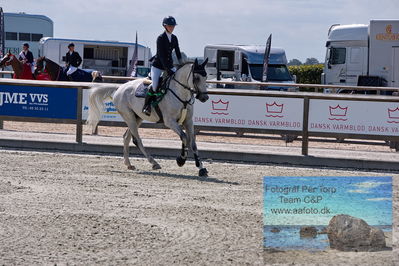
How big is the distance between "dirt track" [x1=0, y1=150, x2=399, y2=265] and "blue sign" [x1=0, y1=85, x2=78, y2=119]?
3225 mm

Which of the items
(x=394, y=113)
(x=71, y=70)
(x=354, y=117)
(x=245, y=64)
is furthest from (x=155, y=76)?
(x=245, y=64)

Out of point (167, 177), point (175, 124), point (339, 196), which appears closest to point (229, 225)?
point (339, 196)

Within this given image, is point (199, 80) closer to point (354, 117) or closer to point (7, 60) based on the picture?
point (354, 117)

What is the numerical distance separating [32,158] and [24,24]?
36.9 m

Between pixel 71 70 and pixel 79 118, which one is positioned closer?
pixel 79 118

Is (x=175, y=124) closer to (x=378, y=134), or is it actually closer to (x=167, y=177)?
(x=167, y=177)

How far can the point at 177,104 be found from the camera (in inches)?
576

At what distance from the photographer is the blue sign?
18516mm

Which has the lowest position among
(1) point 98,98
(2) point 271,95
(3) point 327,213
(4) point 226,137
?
(4) point 226,137

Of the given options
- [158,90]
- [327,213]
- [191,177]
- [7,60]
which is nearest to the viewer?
[327,213]

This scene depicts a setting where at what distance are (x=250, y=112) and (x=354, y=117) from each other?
220 cm

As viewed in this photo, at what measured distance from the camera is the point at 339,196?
7695 millimetres

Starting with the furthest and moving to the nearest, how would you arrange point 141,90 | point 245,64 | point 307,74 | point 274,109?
1. point 307,74
2. point 245,64
3. point 274,109
4. point 141,90

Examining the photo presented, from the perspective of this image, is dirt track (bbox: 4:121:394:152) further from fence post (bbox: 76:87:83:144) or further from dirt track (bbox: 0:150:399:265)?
dirt track (bbox: 0:150:399:265)
